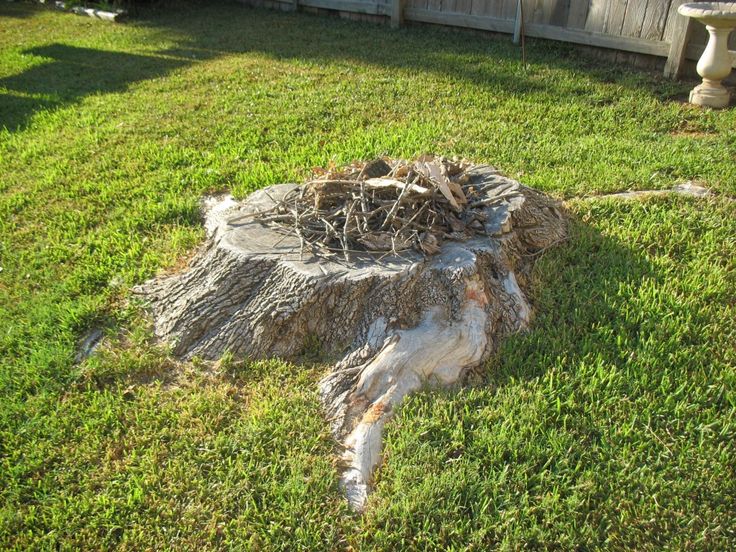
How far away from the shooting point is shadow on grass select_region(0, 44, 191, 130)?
7824 millimetres

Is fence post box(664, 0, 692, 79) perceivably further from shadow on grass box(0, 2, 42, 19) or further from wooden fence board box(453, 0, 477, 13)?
shadow on grass box(0, 2, 42, 19)

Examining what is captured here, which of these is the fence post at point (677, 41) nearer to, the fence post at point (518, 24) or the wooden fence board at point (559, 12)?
the wooden fence board at point (559, 12)

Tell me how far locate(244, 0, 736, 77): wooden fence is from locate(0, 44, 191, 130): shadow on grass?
362cm

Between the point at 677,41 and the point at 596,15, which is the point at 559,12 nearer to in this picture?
the point at 596,15

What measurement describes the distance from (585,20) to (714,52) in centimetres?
206

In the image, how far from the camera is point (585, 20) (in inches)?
327

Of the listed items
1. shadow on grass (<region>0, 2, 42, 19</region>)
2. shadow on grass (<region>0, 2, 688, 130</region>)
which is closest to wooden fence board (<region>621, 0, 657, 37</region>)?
shadow on grass (<region>0, 2, 688, 130</region>)

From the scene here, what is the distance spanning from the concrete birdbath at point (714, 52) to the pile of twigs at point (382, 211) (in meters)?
3.96

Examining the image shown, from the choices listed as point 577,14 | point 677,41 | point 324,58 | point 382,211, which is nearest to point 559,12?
point 577,14

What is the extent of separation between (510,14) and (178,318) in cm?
721

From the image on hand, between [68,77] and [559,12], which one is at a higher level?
[559,12]

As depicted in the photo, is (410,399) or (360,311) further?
(360,311)

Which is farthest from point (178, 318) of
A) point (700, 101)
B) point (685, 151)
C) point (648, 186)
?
point (700, 101)

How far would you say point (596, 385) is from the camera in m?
3.31
